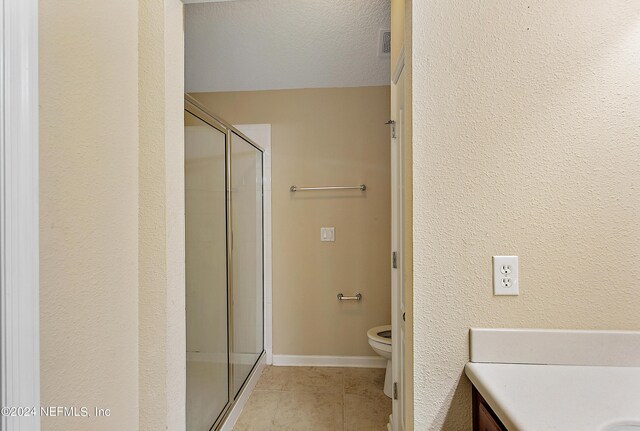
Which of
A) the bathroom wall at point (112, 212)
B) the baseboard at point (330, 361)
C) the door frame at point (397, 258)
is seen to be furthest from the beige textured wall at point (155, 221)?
the baseboard at point (330, 361)

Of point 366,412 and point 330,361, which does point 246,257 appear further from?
point 366,412

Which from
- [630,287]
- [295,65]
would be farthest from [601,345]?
[295,65]

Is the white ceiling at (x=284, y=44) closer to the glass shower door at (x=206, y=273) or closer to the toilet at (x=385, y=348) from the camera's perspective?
the glass shower door at (x=206, y=273)

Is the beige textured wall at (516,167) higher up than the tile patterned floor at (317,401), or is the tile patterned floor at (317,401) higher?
the beige textured wall at (516,167)

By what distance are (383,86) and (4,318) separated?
2.77 m

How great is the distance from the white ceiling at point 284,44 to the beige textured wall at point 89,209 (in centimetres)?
110

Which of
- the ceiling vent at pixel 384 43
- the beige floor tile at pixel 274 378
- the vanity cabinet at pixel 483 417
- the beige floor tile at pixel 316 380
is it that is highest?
the ceiling vent at pixel 384 43

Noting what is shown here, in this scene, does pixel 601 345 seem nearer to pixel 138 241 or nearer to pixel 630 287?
pixel 630 287

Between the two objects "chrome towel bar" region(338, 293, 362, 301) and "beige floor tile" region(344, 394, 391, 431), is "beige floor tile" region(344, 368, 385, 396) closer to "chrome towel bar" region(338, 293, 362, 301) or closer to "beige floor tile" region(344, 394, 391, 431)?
"beige floor tile" region(344, 394, 391, 431)

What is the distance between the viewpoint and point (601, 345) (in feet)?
3.14

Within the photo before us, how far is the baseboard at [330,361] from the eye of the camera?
284 centimetres

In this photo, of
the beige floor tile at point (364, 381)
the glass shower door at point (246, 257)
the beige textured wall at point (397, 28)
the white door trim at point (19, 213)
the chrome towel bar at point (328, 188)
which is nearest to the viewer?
the white door trim at point (19, 213)

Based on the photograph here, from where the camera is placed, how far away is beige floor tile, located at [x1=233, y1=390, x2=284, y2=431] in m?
2.06

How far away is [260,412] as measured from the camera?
→ 2.21 meters
